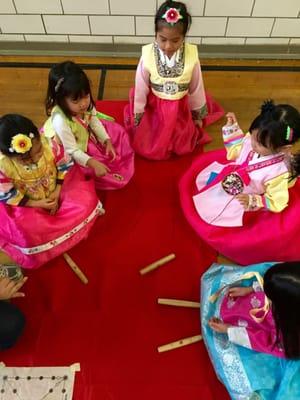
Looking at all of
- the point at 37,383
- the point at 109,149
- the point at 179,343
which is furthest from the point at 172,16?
the point at 37,383

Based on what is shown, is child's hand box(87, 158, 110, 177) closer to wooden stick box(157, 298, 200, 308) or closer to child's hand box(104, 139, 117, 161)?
child's hand box(104, 139, 117, 161)

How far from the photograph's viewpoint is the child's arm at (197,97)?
69.2 inches

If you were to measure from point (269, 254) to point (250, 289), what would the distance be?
0.28 metres

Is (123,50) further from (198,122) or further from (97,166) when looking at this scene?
(97,166)

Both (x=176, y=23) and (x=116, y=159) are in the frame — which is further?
(x=116, y=159)

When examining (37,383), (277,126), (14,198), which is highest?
(277,126)

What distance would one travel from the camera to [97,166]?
165 cm

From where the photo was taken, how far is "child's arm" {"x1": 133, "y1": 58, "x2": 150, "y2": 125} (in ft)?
5.67

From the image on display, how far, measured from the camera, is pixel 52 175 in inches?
59.7

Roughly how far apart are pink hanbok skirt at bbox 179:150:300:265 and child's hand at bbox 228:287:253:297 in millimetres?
242

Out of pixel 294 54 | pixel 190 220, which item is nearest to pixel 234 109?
pixel 294 54

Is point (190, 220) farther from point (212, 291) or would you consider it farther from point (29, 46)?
point (29, 46)

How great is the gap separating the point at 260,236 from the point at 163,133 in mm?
671

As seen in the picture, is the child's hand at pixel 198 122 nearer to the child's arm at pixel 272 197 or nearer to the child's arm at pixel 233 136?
the child's arm at pixel 233 136
